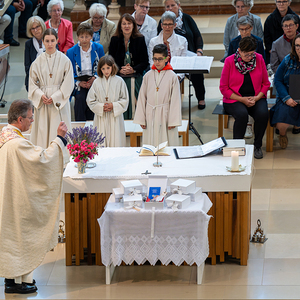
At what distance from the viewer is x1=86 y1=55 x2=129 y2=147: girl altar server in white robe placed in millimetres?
6086

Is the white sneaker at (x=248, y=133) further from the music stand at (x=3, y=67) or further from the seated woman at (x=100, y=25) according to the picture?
the music stand at (x=3, y=67)

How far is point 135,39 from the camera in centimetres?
712

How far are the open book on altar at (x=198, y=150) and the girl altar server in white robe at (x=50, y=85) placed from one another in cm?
199

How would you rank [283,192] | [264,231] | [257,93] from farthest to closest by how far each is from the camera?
[257,93]
[283,192]
[264,231]

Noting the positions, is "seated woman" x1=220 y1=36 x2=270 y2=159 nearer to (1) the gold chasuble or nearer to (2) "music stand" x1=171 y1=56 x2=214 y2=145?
(2) "music stand" x1=171 y1=56 x2=214 y2=145

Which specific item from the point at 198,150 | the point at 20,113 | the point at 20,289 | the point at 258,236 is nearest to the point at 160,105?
the point at 198,150

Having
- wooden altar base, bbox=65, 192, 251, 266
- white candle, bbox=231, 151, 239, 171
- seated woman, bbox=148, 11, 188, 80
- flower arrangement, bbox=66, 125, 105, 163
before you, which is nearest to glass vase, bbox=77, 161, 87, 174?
flower arrangement, bbox=66, 125, 105, 163

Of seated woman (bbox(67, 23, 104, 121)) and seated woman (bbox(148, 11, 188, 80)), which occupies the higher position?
seated woman (bbox(148, 11, 188, 80))

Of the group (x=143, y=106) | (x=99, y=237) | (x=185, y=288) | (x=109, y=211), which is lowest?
(x=185, y=288)

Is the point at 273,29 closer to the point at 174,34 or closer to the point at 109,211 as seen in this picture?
the point at 174,34

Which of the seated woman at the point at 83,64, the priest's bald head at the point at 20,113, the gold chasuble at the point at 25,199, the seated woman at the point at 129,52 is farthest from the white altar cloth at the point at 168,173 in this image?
the seated woman at the point at 129,52

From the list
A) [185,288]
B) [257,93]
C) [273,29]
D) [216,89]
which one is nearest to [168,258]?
[185,288]

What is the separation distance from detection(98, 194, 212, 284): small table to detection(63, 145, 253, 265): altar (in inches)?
12.3

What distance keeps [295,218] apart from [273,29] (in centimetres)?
342
